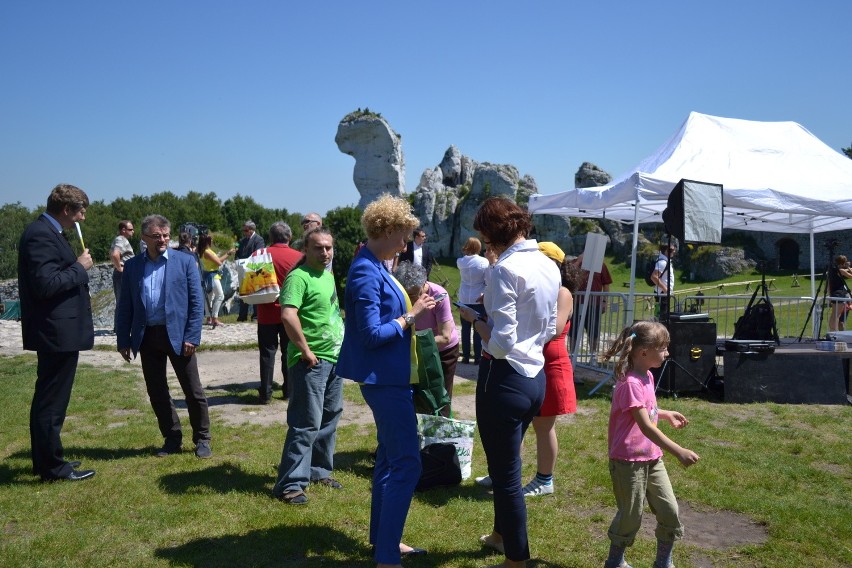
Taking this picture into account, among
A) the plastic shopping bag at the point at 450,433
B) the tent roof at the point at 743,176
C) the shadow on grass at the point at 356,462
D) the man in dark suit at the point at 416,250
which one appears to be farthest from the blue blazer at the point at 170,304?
the tent roof at the point at 743,176

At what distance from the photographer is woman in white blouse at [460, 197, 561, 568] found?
115 inches

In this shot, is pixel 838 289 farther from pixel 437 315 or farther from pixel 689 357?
pixel 437 315

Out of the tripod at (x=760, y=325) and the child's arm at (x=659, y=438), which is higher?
the tripod at (x=760, y=325)

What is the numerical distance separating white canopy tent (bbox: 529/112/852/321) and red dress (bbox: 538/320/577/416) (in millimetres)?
3907

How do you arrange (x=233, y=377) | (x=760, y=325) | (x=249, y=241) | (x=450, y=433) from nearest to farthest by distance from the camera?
(x=450, y=433) < (x=760, y=325) < (x=233, y=377) < (x=249, y=241)

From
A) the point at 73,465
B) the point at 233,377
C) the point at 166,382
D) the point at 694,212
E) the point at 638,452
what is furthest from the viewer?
the point at 233,377

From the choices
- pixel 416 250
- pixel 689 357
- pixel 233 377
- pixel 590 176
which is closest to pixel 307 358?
pixel 233 377

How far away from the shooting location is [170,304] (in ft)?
15.9

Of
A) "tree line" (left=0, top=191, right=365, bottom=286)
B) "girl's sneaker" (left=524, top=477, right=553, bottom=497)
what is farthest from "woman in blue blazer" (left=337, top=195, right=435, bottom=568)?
"tree line" (left=0, top=191, right=365, bottom=286)

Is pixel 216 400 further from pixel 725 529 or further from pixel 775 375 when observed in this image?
pixel 775 375

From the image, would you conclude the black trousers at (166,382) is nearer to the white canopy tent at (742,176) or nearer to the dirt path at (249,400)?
the dirt path at (249,400)

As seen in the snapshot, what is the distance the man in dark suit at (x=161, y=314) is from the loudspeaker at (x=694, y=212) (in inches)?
201

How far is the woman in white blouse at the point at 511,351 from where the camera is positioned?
2.92m

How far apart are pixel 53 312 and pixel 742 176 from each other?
26.9 feet
